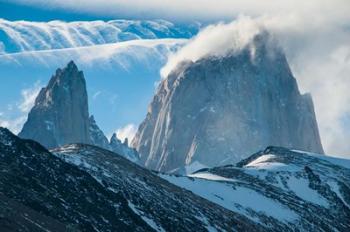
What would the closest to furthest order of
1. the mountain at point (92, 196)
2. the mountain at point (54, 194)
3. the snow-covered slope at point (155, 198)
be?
the mountain at point (54, 194)
the mountain at point (92, 196)
the snow-covered slope at point (155, 198)

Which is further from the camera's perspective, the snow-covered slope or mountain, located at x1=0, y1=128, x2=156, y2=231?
the snow-covered slope

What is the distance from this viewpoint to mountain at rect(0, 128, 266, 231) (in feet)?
417

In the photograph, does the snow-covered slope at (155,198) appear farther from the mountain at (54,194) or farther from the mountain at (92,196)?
the mountain at (54,194)

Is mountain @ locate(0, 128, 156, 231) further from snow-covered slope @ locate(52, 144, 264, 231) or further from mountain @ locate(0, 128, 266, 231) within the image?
snow-covered slope @ locate(52, 144, 264, 231)

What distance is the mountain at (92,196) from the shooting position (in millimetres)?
127000

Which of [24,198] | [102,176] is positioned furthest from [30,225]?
[102,176]

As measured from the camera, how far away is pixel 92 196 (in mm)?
144875

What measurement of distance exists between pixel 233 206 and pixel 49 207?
75.9 metres

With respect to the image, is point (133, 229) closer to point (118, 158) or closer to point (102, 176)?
point (102, 176)

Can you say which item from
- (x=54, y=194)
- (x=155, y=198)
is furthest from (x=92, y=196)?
(x=155, y=198)

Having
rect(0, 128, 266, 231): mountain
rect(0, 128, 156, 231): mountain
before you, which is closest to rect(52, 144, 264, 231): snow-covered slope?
rect(0, 128, 266, 231): mountain

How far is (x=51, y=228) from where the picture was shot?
11625 centimetres

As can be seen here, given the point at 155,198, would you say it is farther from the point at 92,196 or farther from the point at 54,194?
the point at 54,194

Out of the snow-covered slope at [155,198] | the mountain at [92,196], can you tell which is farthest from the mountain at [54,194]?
the snow-covered slope at [155,198]
